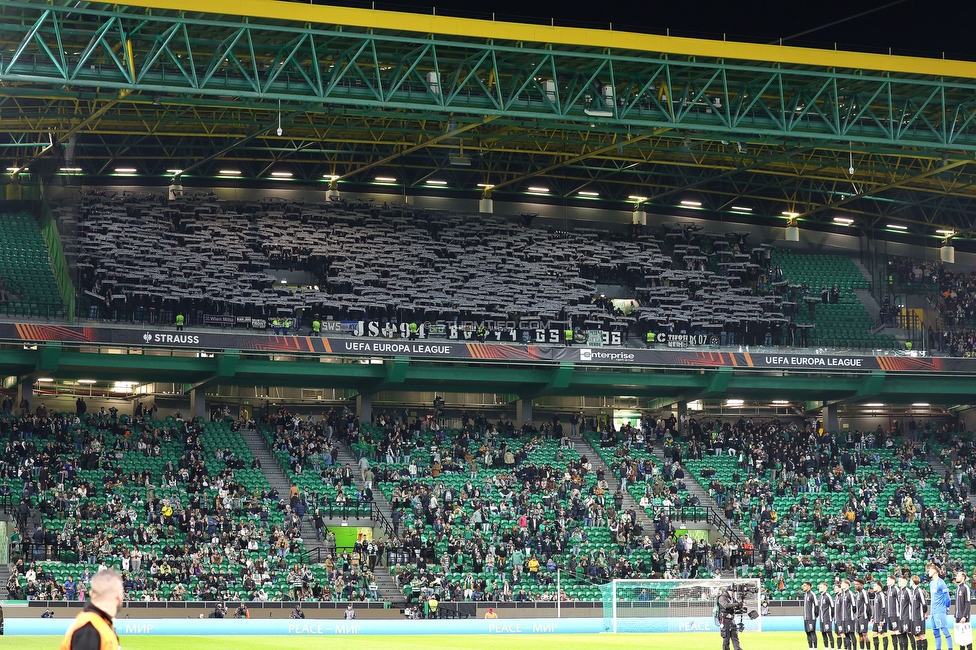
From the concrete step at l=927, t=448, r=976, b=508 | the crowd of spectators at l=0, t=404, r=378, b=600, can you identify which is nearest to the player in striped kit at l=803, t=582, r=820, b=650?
the crowd of spectators at l=0, t=404, r=378, b=600

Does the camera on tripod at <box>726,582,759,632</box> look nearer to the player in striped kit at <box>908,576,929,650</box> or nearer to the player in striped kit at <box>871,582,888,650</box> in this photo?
the player in striped kit at <box>871,582,888,650</box>

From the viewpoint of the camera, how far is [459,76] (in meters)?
44.8

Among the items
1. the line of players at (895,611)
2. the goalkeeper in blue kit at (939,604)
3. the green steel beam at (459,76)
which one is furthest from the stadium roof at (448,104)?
the goalkeeper in blue kit at (939,604)

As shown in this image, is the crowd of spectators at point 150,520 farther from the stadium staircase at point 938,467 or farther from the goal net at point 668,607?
the stadium staircase at point 938,467

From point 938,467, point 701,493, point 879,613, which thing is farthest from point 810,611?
point 938,467

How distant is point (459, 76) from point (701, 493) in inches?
734

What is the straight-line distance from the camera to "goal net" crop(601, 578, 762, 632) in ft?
124

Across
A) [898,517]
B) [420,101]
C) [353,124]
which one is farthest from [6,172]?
[898,517]

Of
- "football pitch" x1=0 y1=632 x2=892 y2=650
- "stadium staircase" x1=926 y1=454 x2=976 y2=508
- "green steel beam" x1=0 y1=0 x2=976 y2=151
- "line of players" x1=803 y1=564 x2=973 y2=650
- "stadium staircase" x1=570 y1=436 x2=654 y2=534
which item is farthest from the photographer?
"stadium staircase" x1=926 y1=454 x2=976 y2=508

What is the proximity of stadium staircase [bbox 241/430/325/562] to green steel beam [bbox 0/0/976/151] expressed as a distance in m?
13.1

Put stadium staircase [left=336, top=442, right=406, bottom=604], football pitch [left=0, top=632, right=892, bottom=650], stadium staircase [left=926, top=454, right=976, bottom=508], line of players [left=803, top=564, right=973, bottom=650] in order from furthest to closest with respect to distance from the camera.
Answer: stadium staircase [left=926, top=454, right=976, bottom=508] < stadium staircase [left=336, top=442, right=406, bottom=604] < football pitch [left=0, top=632, right=892, bottom=650] < line of players [left=803, top=564, right=973, bottom=650]

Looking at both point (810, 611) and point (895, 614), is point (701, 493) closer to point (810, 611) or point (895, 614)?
point (810, 611)

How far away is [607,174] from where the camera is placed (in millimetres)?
60406

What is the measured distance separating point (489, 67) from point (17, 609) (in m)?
21.6
